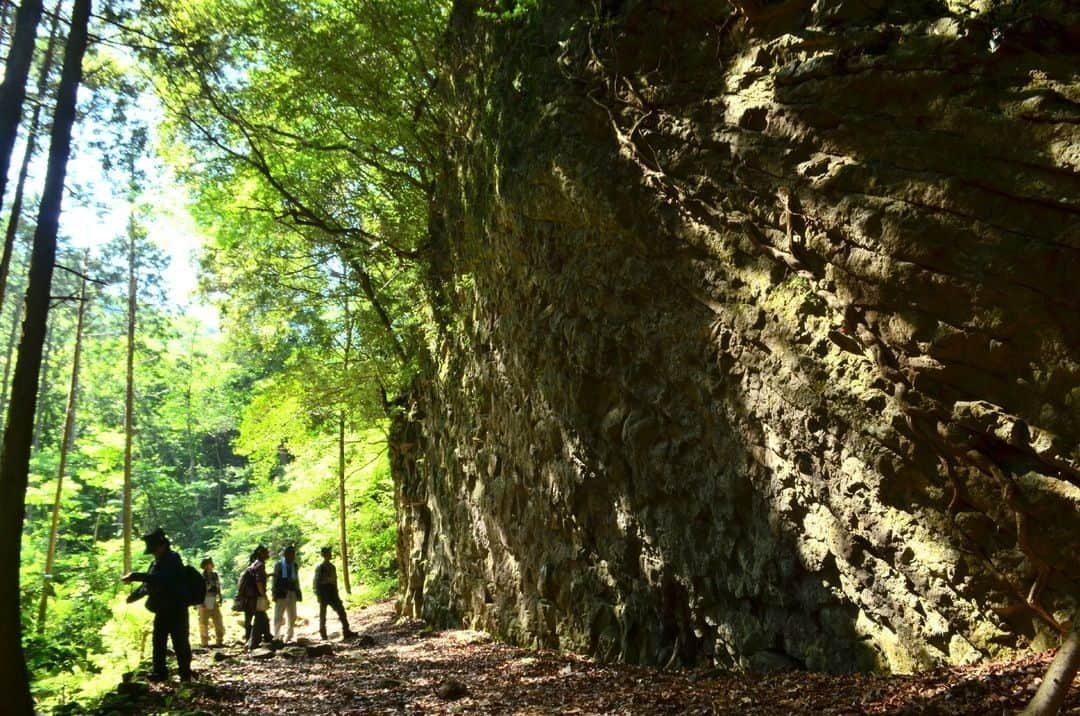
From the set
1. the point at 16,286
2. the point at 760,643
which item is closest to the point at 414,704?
the point at 760,643

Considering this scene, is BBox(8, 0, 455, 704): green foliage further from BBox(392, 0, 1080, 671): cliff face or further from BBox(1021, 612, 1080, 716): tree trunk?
BBox(1021, 612, 1080, 716): tree trunk

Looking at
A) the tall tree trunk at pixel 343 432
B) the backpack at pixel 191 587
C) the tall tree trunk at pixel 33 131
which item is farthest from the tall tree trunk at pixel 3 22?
the tall tree trunk at pixel 343 432

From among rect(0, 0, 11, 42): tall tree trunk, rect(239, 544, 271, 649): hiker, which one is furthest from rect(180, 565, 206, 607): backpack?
rect(0, 0, 11, 42): tall tree trunk

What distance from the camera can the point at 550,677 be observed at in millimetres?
7840

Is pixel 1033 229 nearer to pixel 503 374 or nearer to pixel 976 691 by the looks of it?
pixel 976 691

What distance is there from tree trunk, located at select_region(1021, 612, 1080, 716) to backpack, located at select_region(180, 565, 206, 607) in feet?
27.1

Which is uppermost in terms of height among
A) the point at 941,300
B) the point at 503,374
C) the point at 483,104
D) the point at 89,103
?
the point at 483,104

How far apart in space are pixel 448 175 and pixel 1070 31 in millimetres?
10219

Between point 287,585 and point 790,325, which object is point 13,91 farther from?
point 287,585

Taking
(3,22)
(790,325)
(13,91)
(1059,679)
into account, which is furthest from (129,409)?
(1059,679)

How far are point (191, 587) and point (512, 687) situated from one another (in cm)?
410

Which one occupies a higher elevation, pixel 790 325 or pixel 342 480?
pixel 342 480

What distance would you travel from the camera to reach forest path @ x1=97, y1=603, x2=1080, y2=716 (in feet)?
14.7

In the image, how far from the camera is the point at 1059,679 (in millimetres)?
3074
